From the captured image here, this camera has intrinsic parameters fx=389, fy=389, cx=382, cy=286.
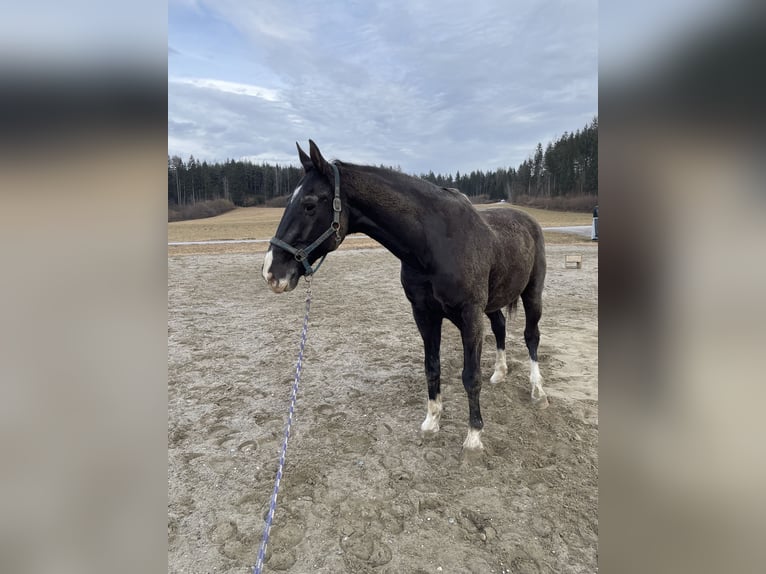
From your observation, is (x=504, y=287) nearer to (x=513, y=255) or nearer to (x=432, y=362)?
(x=513, y=255)

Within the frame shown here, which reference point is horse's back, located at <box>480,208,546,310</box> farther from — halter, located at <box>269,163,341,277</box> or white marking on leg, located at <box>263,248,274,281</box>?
white marking on leg, located at <box>263,248,274,281</box>

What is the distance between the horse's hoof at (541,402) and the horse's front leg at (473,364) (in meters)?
1.02

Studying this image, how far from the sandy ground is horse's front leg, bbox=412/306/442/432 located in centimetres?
15

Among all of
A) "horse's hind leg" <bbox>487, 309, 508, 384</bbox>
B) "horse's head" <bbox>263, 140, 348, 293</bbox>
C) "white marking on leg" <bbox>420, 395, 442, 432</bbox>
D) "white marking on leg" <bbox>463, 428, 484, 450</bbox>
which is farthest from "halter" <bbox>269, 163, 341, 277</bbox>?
"horse's hind leg" <bbox>487, 309, 508, 384</bbox>

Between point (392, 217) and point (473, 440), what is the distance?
1.88 metres

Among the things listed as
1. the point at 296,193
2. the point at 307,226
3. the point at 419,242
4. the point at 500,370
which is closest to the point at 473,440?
the point at 500,370

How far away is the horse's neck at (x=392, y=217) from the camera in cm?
284

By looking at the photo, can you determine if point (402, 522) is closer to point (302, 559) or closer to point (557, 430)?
point (302, 559)

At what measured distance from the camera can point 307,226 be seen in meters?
2.62

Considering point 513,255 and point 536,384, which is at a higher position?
point 513,255
